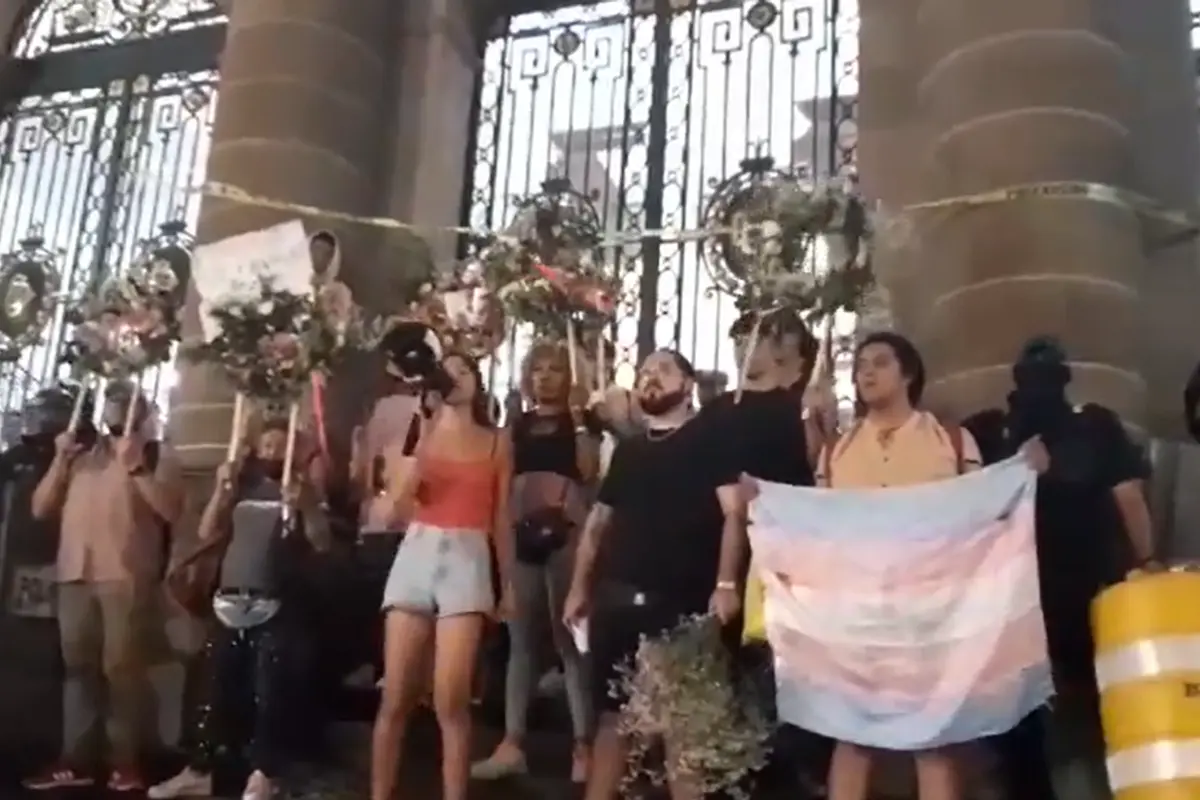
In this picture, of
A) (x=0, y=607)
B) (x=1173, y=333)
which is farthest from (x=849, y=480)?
(x=0, y=607)

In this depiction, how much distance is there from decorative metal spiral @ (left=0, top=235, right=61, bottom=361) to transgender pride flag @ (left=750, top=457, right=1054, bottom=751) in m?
7.16

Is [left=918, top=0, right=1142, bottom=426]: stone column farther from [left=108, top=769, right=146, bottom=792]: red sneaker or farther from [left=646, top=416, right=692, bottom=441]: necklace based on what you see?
[left=108, top=769, right=146, bottom=792]: red sneaker

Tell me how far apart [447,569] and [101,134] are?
7430 millimetres

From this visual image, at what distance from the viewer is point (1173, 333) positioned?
738 centimetres

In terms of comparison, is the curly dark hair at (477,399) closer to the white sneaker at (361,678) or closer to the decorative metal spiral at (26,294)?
the white sneaker at (361,678)

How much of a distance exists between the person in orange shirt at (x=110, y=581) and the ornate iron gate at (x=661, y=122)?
2870 mm

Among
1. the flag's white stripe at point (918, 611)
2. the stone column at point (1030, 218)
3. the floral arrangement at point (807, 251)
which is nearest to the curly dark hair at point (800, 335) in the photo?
the flag's white stripe at point (918, 611)

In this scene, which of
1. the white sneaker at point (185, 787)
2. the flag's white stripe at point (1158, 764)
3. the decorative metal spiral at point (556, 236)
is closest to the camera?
the flag's white stripe at point (1158, 764)

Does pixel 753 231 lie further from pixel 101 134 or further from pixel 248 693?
pixel 101 134

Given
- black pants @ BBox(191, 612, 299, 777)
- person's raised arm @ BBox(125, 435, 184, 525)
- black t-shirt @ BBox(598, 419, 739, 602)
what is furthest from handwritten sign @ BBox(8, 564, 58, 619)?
black t-shirt @ BBox(598, 419, 739, 602)

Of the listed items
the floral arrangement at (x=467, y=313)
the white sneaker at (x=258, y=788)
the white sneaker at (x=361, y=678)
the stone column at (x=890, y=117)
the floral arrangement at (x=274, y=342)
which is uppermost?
the stone column at (x=890, y=117)

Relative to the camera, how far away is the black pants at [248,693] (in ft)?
17.8

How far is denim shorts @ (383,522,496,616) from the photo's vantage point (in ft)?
16.0

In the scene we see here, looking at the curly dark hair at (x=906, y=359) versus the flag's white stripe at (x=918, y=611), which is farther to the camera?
the curly dark hair at (x=906, y=359)
